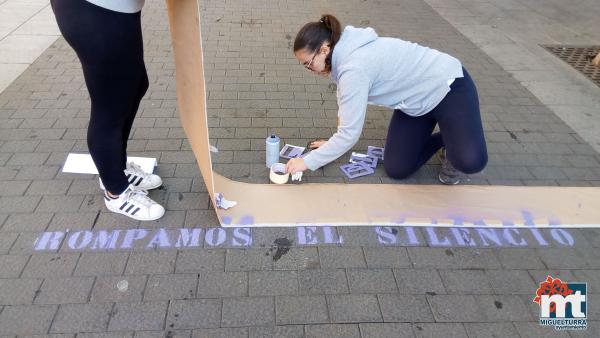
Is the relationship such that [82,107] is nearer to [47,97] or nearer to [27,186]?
[47,97]

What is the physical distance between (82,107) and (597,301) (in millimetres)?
4017

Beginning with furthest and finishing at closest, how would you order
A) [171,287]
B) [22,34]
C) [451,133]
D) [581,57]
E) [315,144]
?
[581,57]
[22,34]
[315,144]
[451,133]
[171,287]

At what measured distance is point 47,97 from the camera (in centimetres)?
367

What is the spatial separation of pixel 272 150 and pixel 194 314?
1279mm

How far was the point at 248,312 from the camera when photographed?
1.98m

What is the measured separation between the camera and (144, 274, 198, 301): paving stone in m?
2.04

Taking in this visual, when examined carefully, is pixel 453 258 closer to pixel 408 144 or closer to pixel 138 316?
pixel 408 144

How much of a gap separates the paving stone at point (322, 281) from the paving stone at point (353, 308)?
51 millimetres

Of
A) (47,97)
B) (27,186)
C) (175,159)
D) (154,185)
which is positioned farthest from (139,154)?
(47,97)

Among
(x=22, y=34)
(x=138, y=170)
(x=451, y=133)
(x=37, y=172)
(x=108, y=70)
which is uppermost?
(x=108, y=70)

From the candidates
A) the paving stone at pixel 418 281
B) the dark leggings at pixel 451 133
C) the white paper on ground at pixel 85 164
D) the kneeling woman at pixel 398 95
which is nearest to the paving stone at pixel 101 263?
the white paper on ground at pixel 85 164

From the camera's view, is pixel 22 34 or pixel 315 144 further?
pixel 22 34

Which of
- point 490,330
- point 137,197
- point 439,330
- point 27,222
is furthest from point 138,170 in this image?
point 490,330

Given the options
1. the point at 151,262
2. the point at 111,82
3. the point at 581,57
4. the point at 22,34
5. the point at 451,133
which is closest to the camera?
the point at 111,82
